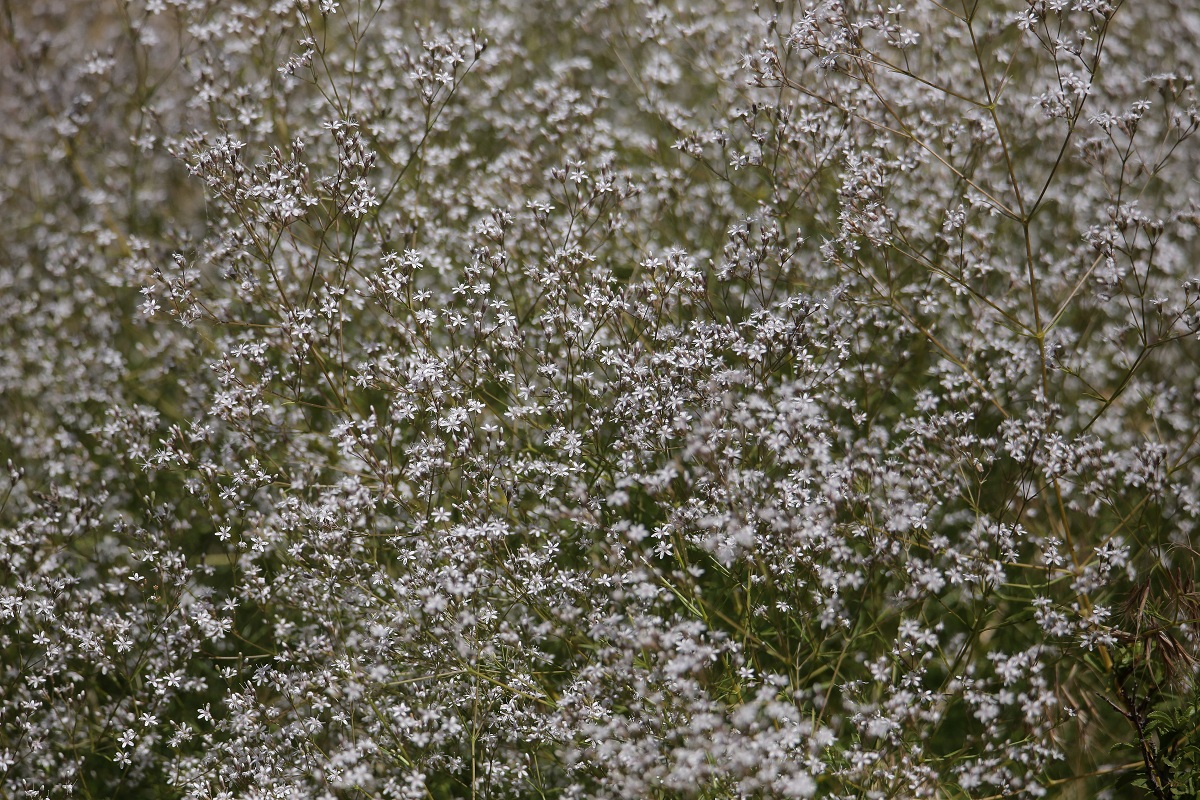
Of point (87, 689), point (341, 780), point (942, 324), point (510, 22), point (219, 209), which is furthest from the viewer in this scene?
point (510, 22)

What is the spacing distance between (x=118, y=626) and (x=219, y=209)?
315cm

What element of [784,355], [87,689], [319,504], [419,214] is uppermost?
[419,214]

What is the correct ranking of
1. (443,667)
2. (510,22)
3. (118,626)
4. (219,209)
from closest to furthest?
(443,667) → (118,626) → (219,209) → (510,22)

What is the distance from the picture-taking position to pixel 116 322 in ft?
22.5

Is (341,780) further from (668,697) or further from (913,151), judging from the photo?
(913,151)

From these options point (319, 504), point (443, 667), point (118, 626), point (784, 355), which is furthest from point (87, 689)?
point (784, 355)

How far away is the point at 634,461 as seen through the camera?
460 cm

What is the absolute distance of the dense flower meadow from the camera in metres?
4.14

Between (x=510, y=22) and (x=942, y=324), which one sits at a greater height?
(x=510, y=22)

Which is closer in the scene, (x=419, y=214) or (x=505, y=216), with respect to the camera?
(x=505, y=216)

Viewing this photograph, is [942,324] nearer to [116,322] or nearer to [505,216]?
[505,216]

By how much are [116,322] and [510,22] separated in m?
3.94

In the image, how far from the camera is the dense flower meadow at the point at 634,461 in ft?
13.6

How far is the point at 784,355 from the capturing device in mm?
4512
